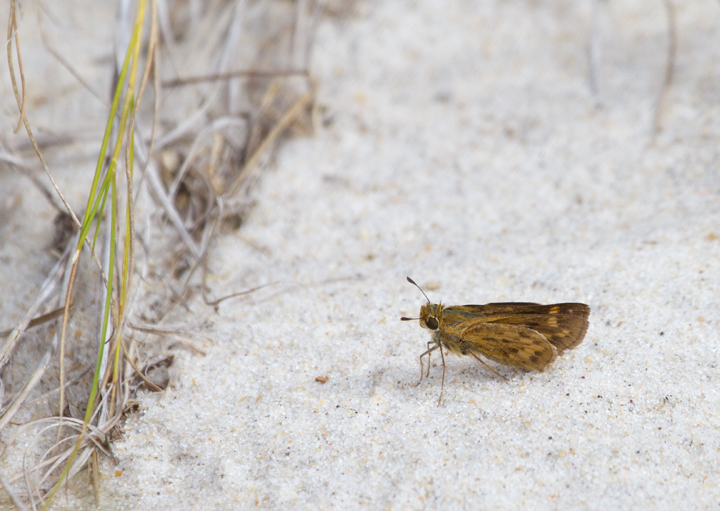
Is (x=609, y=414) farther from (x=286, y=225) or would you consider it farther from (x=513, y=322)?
(x=286, y=225)

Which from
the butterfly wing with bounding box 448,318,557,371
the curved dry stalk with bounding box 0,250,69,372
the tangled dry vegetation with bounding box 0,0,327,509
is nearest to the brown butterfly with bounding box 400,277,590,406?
the butterfly wing with bounding box 448,318,557,371

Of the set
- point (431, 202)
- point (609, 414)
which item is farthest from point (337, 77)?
point (609, 414)

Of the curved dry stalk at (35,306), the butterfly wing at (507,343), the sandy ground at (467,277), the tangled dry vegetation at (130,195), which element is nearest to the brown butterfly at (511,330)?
the butterfly wing at (507,343)

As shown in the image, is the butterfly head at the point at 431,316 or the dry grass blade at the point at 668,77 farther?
the dry grass blade at the point at 668,77

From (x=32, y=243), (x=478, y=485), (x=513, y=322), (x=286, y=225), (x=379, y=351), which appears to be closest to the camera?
(x=478, y=485)

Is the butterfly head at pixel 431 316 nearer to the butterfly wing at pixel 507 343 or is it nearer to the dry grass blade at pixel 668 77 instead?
the butterfly wing at pixel 507 343

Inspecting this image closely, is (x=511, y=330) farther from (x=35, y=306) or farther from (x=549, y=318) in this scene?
(x=35, y=306)
